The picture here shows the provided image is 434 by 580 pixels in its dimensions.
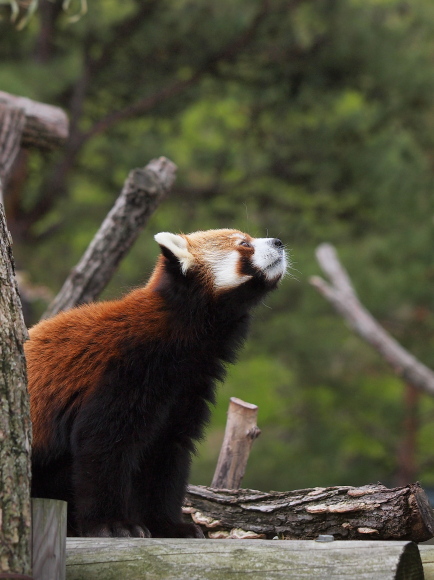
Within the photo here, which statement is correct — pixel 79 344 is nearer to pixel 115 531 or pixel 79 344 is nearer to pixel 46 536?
pixel 115 531

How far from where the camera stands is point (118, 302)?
9.35ft

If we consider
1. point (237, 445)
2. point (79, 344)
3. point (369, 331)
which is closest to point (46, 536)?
point (79, 344)

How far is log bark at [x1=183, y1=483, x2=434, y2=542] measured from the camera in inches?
93.7

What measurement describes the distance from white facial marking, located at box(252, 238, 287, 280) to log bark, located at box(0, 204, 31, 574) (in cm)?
114

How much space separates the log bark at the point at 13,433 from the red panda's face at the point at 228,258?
977 mm

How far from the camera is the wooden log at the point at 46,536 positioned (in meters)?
1.81

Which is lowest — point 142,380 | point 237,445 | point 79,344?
point 237,445

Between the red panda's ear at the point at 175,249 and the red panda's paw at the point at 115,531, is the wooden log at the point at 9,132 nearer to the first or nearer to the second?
the red panda's ear at the point at 175,249

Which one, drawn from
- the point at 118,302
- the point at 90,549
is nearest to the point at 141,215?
the point at 118,302

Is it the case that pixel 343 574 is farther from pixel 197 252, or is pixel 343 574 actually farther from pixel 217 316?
pixel 197 252

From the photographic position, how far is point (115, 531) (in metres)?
2.43

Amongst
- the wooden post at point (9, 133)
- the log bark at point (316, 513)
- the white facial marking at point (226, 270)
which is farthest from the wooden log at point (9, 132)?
the log bark at point (316, 513)

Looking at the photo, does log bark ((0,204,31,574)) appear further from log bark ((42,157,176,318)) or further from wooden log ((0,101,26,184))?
wooden log ((0,101,26,184))

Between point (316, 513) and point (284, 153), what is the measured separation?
7567 millimetres
